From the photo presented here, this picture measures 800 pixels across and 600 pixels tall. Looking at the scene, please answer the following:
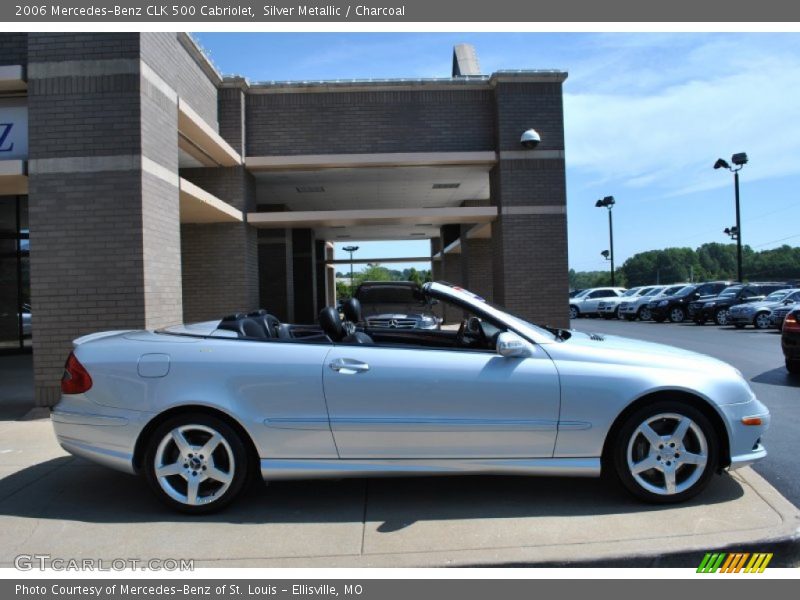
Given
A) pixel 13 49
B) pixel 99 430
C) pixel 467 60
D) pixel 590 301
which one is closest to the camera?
pixel 99 430

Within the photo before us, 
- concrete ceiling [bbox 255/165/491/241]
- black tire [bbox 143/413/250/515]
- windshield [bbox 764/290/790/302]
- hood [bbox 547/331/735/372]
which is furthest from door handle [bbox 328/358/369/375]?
windshield [bbox 764/290/790/302]

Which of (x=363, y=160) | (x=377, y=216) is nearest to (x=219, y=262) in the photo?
(x=377, y=216)

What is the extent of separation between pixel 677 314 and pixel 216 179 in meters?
18.9

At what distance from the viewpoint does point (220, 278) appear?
39.5ft

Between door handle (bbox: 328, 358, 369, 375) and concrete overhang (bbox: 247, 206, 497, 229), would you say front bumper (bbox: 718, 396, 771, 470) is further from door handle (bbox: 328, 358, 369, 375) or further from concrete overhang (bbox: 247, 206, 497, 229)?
concrete overhang (bbox: 247, 206, 497, 229)

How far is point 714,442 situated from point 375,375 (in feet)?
7.28

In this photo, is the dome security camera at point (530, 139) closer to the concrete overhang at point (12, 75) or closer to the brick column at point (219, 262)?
the brick column at point (219, 262)

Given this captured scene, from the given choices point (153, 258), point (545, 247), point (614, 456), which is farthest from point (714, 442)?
point (545, 247)

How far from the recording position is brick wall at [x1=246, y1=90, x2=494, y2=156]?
12.5m

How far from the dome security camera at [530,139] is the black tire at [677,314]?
14529 mm

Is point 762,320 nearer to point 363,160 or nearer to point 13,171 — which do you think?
point 363,160

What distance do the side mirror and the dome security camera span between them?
8.97m

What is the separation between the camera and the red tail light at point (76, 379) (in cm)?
412

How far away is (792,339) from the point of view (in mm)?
9211
